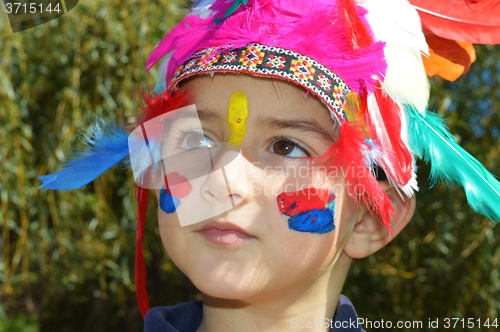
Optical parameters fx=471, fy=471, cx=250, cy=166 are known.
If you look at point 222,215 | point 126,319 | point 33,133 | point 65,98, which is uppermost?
point 222,215

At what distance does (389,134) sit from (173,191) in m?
0.50

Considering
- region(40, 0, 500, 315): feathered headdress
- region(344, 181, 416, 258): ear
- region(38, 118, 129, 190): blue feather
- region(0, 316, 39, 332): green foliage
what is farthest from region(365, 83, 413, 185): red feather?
region(0, 316, 39, 332): green foliage

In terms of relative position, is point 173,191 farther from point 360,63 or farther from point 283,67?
point 360,63

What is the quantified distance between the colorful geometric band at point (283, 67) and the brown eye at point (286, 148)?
108 mm

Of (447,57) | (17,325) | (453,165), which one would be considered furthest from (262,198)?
(17,325)

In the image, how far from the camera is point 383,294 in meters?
1.96

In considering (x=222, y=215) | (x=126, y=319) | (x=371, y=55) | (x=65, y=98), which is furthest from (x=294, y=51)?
(x=126, y=319)

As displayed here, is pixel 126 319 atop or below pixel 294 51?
below

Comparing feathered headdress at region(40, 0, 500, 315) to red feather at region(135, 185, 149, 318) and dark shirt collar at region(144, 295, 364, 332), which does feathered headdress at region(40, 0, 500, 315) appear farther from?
dark shirt collar at region(144, 295, 364, 332)

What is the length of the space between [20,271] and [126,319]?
18.7 inches

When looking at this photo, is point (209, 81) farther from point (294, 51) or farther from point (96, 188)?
point (96, 188)

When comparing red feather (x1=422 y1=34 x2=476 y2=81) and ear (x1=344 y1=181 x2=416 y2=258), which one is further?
red feather (x1=422 y1=34 x2=476 y2=81)

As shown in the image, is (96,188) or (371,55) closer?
(371,55)

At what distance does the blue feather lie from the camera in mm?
1192
